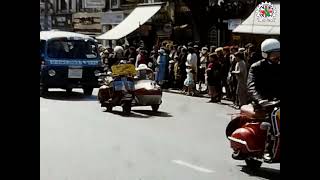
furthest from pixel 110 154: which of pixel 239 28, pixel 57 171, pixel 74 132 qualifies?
pixel 239 28

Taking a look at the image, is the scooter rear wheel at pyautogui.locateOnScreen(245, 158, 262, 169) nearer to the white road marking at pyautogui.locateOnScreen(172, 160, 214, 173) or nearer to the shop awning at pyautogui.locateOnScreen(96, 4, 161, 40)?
the white road marking at pyautogui.locateOnScreen(172, 160, 214, 173)

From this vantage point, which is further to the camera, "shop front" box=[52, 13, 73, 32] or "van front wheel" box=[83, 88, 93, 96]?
"shop front" box=[52, 13, 73, 32]

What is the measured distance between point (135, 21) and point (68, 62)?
1376 centimetres

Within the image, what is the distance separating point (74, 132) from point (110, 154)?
93.9 inches

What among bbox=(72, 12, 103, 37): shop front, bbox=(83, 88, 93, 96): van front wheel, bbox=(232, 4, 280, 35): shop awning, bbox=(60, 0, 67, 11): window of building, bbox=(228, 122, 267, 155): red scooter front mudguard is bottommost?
bbox=(83, 88, 93, 96): van front wheel

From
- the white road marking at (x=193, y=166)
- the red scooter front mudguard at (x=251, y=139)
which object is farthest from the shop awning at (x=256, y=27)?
the red scooter front mudguard at (x=251, y=139)

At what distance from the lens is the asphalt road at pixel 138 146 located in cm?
708

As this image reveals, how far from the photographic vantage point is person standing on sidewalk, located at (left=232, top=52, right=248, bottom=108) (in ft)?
47.3

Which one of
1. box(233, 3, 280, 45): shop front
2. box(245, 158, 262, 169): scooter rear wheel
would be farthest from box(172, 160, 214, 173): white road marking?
box(233, 3, 280, 45): shop front

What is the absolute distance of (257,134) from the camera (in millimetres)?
6988

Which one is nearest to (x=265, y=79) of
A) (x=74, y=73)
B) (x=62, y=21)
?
(x=74, y=73)

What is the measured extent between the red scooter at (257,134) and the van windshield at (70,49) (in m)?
11.3

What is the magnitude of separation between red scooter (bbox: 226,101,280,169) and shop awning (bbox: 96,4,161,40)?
919 inches

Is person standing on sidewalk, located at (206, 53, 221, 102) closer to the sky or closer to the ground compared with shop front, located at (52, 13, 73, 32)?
closer to the ground
